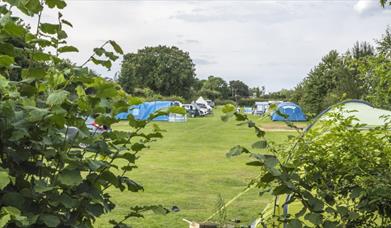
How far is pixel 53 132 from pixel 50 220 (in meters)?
0.28

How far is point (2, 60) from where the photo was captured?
4.54 feet

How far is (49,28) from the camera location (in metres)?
1.68

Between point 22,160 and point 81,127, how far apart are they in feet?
0.71

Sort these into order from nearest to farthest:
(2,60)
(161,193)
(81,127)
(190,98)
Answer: (2,60) < (81,127) < (161,193) < (190,98)

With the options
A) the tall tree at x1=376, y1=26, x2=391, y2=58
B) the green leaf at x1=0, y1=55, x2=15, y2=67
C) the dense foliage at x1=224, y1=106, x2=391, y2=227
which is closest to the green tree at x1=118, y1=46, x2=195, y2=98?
the tall tree at x1=376, y1=26, x2=391, y2=58

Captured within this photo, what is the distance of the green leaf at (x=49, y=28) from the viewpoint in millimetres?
1669

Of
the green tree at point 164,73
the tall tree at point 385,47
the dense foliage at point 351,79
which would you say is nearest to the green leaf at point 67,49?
the dense foliage at point 351,79

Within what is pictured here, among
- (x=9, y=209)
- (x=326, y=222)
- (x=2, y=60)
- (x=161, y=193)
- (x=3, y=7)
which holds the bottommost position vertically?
(x=161, y=193)

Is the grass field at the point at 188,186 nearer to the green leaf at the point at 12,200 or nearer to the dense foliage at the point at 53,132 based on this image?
the dense foliage at the point at 53,132

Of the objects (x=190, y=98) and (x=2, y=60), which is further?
(x=190, y=98)

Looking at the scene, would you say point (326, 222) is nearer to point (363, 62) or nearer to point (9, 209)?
point (9, 209)

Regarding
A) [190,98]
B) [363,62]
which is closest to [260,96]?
[190,98]

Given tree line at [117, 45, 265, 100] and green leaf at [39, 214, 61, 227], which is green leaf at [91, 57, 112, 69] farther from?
tree line at [117, 45, 265, 100]

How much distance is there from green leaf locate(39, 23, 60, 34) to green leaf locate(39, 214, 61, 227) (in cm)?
68
